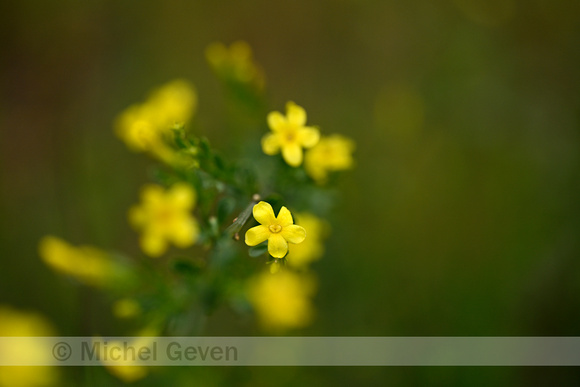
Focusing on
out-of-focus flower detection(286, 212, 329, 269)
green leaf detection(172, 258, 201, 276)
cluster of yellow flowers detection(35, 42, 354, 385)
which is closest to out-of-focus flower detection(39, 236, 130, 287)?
cluster of yellow flowers detection(35, 42, 354, 385)

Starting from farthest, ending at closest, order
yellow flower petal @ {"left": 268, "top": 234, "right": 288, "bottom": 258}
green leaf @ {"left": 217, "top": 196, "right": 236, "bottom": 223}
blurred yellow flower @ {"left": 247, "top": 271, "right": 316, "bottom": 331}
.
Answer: blurred yellow flower @ {"left": 247, "top": 271, "right": 316, "bottom": 331}
green leaf @ {"left": 217, "top": 196, "right": 236, "bottom": 223}
yellow flower petal @ {"left": 268, "top": 234, "right": 288, "bottom": 258}

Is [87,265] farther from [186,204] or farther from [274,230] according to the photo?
[274,230]

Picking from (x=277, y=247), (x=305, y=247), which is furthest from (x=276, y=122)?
(x=305, y=247)

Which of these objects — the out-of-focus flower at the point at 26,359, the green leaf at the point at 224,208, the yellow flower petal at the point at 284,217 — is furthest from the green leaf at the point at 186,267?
the out-of-focus flower at the point at 26,359

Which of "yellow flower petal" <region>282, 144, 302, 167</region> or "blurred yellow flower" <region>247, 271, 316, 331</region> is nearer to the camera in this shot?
"yellow flower petal" <region>282, 144, 302, 167</region>

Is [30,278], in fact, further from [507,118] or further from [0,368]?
[507,118]

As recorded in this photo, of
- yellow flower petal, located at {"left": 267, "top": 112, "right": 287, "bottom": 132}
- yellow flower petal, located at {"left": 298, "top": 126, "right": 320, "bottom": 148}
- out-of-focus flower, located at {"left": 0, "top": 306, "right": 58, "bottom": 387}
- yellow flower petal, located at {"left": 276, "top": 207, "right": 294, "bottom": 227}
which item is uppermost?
yellow flower petal, located at {"left": 267, "top": 112, "right": 287, "bottom": 132}

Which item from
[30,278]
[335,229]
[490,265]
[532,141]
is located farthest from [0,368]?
[532,141]

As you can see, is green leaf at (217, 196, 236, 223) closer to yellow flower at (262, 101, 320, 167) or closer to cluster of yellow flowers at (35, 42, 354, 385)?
cluster of yellow flowers at (35, 42, 354, 385)
